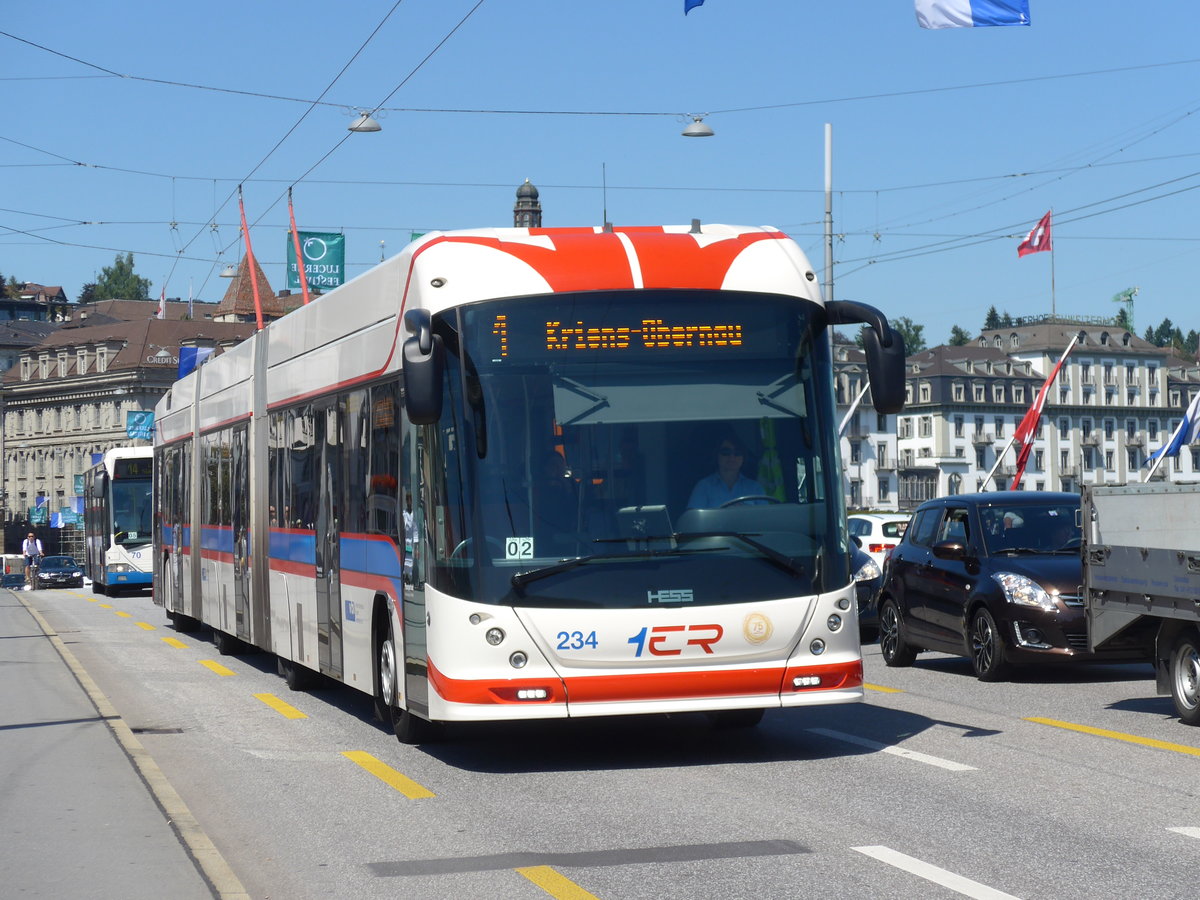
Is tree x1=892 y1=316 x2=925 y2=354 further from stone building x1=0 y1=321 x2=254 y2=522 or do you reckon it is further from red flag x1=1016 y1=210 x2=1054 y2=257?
red flag x1=1016 y1=210 x2=1054 y2=257

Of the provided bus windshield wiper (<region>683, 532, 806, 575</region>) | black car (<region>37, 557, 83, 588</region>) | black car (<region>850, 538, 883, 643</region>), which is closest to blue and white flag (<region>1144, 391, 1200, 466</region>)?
black car (<region>850, 538, 883, 643</region>)

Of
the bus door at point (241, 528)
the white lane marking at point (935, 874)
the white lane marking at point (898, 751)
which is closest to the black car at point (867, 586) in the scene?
the bus door at point (241, 528)

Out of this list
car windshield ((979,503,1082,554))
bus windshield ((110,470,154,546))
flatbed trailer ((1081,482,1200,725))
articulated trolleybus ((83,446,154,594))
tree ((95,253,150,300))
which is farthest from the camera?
tree ((95,253,150,300))

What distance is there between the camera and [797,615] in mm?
10578

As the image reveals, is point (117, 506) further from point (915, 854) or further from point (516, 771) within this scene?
point (915, 854)

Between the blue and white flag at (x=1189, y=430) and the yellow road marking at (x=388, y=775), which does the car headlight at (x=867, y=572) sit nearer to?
the blue and white flag at (x=1189, y=430)

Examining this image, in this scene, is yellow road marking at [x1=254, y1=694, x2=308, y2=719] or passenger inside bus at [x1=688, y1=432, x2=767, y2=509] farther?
yellow road marking at [x1=254, y1=694, x2=308, y2=719]

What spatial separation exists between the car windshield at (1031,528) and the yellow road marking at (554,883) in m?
9.81

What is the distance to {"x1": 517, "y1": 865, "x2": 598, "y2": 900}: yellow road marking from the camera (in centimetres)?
695

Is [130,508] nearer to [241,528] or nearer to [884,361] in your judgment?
[241,528]

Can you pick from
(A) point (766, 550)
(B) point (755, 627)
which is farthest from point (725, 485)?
(B) point (755, 627)

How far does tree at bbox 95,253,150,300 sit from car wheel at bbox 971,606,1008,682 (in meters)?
164

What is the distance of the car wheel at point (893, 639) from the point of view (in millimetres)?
18172

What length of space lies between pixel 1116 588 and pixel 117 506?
118ft
